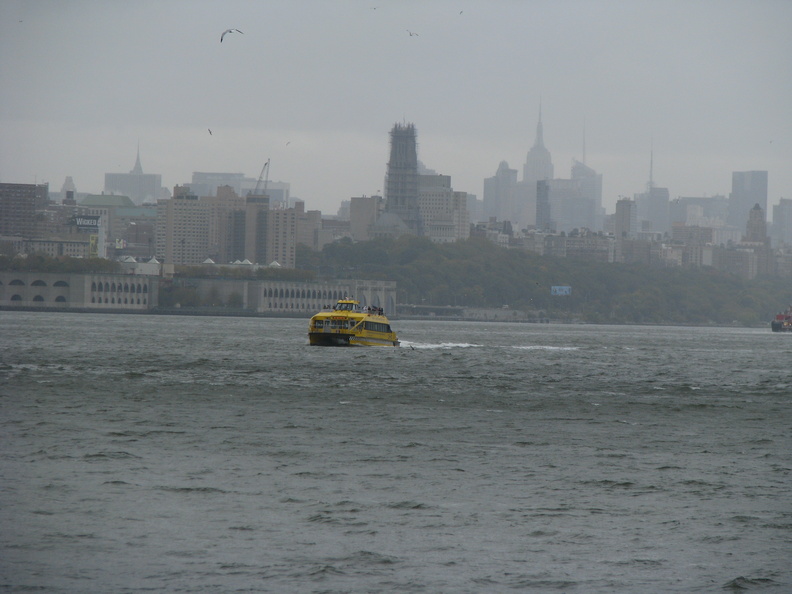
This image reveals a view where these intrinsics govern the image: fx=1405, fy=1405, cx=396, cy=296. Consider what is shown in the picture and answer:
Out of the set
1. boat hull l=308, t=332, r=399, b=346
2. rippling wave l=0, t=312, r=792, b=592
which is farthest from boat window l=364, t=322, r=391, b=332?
rippling wave l=0, t=312, r=792, b=592

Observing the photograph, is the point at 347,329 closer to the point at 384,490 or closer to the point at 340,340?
the point at 340,340

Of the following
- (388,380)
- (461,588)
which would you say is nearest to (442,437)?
(461,588)

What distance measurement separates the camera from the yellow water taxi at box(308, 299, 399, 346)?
300 ft

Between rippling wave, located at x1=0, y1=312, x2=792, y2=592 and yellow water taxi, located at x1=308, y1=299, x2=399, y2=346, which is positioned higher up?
yellow water taxi, located at x1=308, y1=299, x2=399, y2=346

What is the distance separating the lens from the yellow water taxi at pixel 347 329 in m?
91.4

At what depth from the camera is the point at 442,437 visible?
36344 millimetres

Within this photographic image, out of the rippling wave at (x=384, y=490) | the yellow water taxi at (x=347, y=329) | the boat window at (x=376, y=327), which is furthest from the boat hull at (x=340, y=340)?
the rippling wave at (x=384, y=490)

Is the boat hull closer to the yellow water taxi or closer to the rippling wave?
the yellow water taxi

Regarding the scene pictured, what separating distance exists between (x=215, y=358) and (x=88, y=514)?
57.2 metres

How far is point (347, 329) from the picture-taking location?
299 feet

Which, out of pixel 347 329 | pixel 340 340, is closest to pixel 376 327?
pixel 347 329

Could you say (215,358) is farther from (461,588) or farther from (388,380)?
(461,588)

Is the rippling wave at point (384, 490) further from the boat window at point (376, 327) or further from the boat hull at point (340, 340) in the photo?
the boat window at point (376, 327)

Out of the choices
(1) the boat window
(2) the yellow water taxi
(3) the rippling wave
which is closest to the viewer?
(3) the rippling wave
